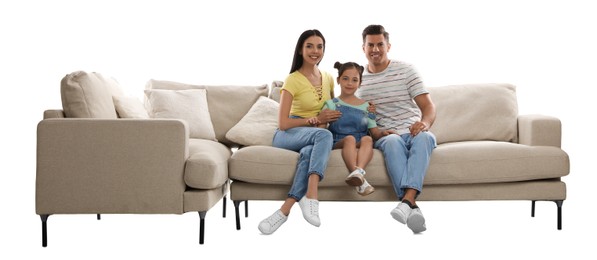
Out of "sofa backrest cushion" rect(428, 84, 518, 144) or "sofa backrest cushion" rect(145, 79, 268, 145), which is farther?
"sofa backrest cushion" rect(145, 79, 268, 145)

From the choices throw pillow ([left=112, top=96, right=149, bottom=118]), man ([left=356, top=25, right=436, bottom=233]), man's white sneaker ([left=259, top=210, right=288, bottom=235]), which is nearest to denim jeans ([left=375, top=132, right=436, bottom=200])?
man ([left=356, top=25, right=436, bottom=233])

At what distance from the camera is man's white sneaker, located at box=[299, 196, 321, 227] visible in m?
4.22

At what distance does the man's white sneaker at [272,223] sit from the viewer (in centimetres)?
426

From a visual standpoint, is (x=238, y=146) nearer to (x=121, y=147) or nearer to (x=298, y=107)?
(x=298, y=107)

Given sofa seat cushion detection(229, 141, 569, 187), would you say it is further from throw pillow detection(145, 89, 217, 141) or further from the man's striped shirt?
throw pillow detection(145, 89, 217, 141)

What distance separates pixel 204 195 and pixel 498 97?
85.4 inches

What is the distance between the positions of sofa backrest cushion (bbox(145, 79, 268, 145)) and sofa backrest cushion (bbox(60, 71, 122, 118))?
99cm

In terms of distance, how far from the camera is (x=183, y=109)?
205 inches

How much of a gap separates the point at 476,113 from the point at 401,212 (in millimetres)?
1319

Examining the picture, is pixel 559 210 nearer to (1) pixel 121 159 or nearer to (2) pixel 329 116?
(2) pixel 329 116

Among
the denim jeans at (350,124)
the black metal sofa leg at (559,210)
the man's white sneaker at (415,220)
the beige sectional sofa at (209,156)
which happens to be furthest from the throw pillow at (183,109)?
the black metal sofa leg at (559,210)

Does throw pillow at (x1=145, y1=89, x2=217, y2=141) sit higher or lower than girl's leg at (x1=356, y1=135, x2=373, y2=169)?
higher

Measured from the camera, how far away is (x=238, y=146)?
528 centimetres

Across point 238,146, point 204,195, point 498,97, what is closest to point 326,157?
point 204,195
